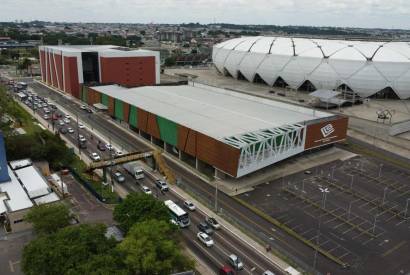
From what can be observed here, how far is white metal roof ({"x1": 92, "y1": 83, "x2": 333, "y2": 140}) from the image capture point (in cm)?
5109

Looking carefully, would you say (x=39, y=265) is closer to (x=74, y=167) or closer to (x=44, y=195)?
(x=44, y=195)

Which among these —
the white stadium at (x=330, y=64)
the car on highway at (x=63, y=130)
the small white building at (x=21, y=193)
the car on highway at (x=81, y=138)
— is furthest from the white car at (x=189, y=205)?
the white stadium at (x=330, y=64)

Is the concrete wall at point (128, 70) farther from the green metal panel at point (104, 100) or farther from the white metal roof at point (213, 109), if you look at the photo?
the green metal panel at point (104, 100)

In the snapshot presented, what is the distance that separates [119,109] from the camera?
2660 inches

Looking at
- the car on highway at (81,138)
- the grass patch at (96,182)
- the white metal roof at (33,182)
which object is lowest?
the grass patch at (96,182)

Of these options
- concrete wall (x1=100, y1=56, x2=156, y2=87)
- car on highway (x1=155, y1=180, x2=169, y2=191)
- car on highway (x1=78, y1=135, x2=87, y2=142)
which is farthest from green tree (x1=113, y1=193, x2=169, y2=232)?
concrete wall (x1=100, y1=56, x2=156, y2=87)

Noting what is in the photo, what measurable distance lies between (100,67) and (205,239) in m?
72.7

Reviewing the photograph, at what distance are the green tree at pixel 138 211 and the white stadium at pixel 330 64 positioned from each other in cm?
7518

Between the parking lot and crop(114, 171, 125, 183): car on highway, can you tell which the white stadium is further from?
crop(114, 171, 125, 183): car on highway

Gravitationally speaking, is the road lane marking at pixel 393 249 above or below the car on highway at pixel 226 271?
below

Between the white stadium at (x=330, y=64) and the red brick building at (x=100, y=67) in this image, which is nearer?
the white stadium at (x=330, y=64)

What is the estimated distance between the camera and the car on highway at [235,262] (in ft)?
95.1

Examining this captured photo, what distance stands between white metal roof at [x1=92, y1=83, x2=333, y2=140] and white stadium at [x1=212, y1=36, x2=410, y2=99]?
2931 cm

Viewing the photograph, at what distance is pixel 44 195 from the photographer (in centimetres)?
3841
